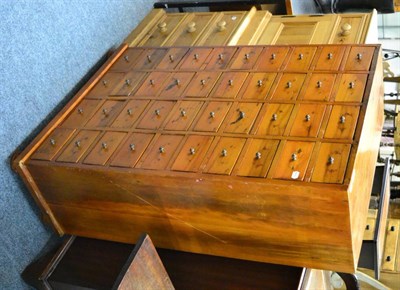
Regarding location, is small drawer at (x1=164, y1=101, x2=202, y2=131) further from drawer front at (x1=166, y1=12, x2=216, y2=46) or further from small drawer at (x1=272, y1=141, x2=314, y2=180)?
drawer front at (x1=166, y1=12, x2=216, y2=46)

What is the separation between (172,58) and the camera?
2664mm

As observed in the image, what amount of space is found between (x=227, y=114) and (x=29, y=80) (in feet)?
3.49

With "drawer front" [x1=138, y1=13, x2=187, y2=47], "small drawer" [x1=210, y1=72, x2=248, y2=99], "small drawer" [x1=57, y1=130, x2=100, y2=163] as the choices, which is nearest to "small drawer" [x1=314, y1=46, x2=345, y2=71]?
"small drawer" [x1=210, y1=72, x2=248, y2=99]

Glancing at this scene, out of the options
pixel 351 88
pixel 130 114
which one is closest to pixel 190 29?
pixel 130 114

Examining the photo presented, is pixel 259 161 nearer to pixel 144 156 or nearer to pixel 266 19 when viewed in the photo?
pixel 144 156

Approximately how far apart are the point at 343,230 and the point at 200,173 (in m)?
0.59

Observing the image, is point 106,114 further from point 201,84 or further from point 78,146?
point 201,84

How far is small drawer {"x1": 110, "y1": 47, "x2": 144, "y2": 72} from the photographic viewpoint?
2.74m

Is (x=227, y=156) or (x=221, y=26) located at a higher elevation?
(x=221, y=26)

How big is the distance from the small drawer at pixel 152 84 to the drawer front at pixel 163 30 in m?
0.38

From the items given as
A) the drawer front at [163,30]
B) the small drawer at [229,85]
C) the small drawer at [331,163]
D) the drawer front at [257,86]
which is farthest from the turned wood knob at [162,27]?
the small drawer at [331,163]

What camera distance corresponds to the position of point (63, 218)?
8.17 ft

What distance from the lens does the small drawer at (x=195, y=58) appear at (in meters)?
2.55

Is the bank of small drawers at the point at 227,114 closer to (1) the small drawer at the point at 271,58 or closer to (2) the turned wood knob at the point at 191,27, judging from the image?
(1) the small drawer at the point at 271,58
